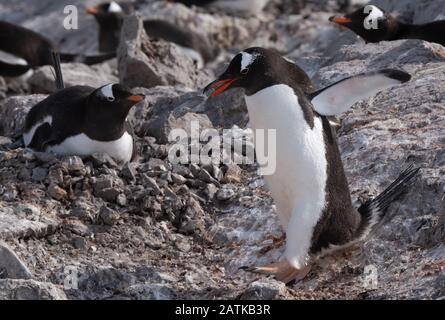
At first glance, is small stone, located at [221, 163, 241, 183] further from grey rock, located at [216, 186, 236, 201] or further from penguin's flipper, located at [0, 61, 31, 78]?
penguin's flipper, located at [0, 61, 31, 78]

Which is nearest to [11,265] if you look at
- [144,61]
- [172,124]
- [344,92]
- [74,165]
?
[74,165]

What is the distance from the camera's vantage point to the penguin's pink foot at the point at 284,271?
21.1 feet

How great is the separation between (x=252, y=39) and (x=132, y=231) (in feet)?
27.4

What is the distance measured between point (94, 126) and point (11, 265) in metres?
1.78

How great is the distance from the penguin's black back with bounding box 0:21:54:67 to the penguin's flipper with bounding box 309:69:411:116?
742 centimetres

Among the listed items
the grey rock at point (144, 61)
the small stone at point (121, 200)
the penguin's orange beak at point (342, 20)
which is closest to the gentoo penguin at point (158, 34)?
the grey rock at point (144, 61)

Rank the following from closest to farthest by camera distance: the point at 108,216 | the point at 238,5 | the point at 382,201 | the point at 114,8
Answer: the point at 382,201
the point at 108,216
the point at 114,8
the point at 238,5

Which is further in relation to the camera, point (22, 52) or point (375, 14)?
point (22, 52)

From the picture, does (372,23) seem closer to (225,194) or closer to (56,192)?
(225,194)

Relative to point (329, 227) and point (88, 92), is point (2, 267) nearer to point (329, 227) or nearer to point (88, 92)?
point (329, 227)

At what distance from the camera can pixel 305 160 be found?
6543 mm

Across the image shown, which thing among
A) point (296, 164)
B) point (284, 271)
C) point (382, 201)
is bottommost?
point (284, 271)

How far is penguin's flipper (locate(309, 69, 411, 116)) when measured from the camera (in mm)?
6602

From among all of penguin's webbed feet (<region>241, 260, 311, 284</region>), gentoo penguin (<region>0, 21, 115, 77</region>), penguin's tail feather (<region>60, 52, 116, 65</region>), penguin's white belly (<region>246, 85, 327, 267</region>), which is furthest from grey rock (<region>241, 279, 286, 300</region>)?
gentoo penguin (<region>0, 21, 115, 77</region>)
